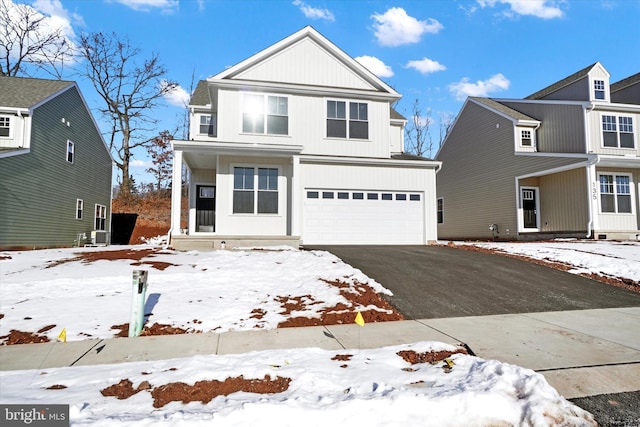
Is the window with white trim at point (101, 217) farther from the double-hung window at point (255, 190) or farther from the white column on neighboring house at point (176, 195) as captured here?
the double-hung window at point (255, 190)

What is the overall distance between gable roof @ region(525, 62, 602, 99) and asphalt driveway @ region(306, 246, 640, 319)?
44.1 feet

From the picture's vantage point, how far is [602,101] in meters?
17.5

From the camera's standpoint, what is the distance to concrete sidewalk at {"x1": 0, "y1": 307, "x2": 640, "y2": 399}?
3699 millimetres

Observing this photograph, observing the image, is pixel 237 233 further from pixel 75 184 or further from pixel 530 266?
pixel 75 184

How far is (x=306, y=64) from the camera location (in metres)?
14.6

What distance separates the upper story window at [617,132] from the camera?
17.5 metres

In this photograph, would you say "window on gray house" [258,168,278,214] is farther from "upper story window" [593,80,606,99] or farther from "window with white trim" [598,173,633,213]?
"upper story window" [593,80,606,99]

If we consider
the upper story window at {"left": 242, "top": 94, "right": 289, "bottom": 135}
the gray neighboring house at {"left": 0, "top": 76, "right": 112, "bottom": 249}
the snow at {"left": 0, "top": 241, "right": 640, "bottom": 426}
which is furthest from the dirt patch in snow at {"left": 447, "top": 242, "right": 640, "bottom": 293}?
the gray neighboring house at {"left": 0, "top": 76, "right": 112, "bottom": 249}

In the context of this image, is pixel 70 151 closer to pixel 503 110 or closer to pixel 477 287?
pixel 477 287

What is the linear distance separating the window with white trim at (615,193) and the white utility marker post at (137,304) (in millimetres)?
19066

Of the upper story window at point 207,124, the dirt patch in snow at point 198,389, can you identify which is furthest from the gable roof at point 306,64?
the dirt patch in snow at point 198,389

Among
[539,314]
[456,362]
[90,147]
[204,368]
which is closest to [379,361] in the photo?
[456,362]

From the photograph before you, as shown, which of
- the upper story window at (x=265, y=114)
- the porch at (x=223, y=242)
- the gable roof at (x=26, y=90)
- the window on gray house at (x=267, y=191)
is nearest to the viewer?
the porch at (x=223, y=242)

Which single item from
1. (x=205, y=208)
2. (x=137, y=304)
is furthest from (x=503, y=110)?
(x=137, y=304)
